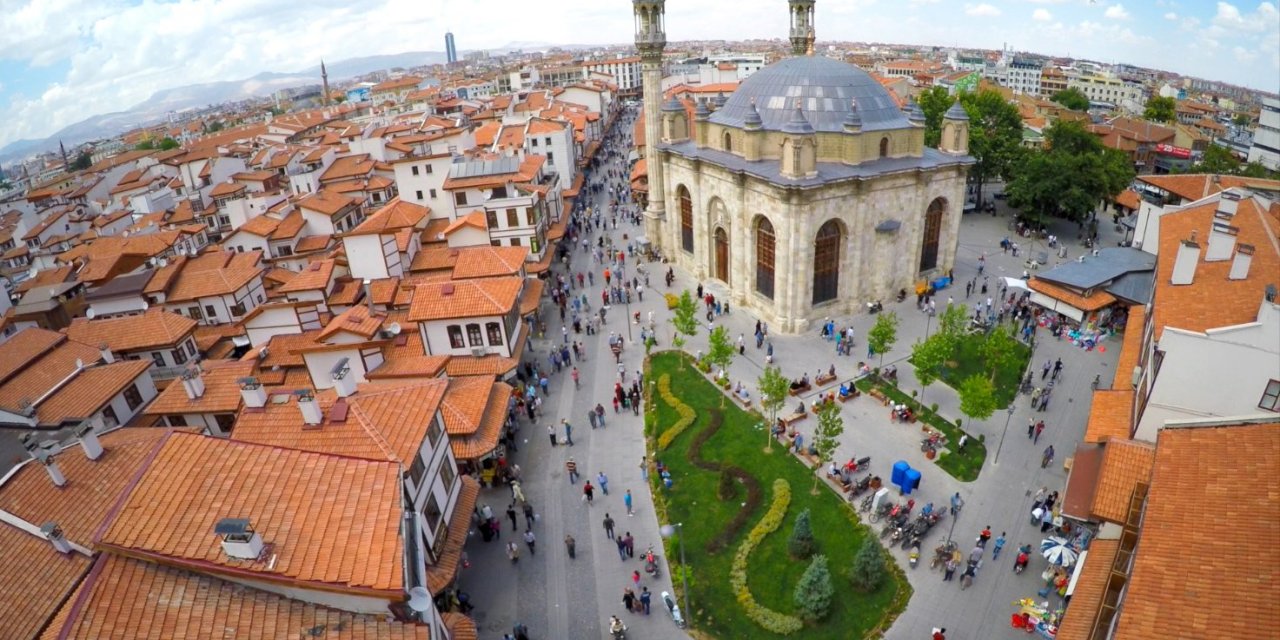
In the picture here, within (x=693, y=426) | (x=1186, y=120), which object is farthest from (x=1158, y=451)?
(x=1186, y=120)

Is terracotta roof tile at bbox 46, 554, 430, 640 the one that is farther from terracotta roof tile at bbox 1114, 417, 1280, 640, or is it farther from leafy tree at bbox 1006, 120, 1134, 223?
leafy tree at bbox 1006, 120, 1134, 223

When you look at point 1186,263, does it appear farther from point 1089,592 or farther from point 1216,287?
point 1089,592

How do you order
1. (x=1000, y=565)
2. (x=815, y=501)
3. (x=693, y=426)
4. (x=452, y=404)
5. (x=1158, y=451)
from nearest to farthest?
(x=1158, y=451), (x=1000, y=565), (x=815, y=501), (x=452, y=404), (x=693, y=426)

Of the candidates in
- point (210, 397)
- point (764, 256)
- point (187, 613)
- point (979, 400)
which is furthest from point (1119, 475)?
point (210, 397)

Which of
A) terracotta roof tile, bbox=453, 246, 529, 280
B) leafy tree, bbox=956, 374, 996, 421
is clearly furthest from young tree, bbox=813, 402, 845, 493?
terracotta roof tile, bbox=453, 246, 529, 280

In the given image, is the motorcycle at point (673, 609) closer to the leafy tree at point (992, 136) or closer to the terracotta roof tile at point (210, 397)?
the terracotta roof tile at point (210, 397)

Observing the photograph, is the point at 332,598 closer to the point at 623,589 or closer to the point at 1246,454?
the point at 623,589

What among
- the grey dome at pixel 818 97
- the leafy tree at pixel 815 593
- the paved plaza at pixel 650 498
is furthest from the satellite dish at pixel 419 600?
the grey dome at pixel 818 97
